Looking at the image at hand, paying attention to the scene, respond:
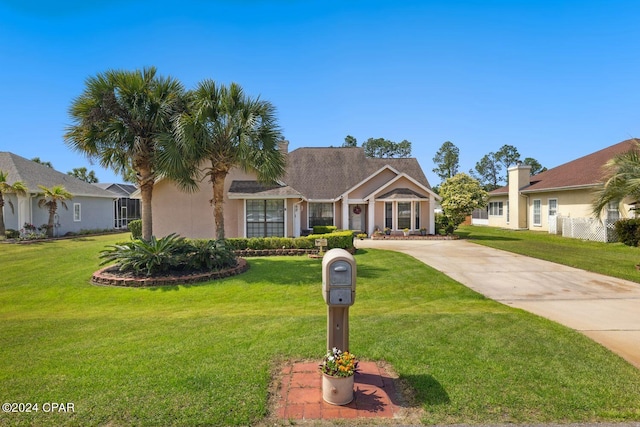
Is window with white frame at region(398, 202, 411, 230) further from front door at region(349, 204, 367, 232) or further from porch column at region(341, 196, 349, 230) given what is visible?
porch column at region(341, 196, 349, 230)

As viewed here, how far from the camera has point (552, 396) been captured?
3762mm

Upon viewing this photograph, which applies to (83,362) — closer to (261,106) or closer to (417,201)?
(261,106)

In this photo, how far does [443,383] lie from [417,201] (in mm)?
20319

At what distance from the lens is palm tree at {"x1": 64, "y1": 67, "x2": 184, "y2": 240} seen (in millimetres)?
11938

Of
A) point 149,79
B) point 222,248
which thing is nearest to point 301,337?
point 222,248

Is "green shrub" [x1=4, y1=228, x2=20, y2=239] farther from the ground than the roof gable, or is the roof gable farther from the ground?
the roof gable

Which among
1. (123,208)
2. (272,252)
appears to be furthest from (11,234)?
(272,252)

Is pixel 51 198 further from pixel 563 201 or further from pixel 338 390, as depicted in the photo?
pixel 563 201

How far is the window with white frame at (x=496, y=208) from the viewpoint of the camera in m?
33.0

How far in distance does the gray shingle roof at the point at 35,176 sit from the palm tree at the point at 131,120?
15134mm

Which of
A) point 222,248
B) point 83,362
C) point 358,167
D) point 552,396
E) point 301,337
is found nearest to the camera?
point 552,396

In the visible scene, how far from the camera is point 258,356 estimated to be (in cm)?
472

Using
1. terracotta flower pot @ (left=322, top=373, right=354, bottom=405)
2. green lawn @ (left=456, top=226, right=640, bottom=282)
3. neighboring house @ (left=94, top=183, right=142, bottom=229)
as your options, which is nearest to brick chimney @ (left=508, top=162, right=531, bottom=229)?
green lawn @ (left=456, top=226, right=640, bottom=282)

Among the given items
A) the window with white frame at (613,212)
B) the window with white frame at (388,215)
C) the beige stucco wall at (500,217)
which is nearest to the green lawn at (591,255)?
the window with white frame at (613,212)
